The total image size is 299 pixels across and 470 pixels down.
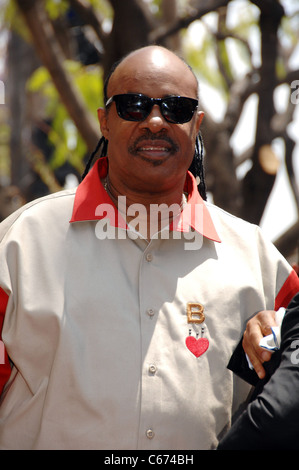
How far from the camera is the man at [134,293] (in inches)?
107

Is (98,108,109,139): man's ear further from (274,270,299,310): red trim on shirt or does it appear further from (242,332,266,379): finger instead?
(242,332,266,379): finger

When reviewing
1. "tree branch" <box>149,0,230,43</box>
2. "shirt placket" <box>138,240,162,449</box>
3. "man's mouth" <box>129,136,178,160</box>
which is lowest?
"shirt placket" <box>138,240,162,449</box>

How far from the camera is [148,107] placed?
119 inches

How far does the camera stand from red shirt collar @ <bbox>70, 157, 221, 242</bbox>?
9.80ft

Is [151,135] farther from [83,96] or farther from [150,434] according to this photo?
[83,96]

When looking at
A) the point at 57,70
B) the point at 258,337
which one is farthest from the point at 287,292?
the point at 57,70

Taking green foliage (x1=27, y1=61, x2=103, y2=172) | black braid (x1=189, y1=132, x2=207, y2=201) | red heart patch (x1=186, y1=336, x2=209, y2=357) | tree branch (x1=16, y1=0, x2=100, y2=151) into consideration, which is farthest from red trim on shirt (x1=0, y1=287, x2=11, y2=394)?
green foliage (x1=27, y1=61, x2=103, y2=172)

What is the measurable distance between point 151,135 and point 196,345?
897 mm

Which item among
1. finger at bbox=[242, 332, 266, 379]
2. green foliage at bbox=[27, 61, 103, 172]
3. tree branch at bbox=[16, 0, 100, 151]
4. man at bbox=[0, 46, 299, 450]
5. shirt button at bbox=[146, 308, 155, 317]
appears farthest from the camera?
green foliage at bbox=[27, 61, 103, 172]

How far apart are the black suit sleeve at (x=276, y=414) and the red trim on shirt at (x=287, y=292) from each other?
20.6 inches

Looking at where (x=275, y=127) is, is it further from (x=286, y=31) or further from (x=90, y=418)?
(x=90, y=418)

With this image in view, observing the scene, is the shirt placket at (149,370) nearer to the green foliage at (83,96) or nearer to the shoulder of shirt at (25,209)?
the shoulder of shirt at (25,209)

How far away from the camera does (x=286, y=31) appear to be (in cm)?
814
